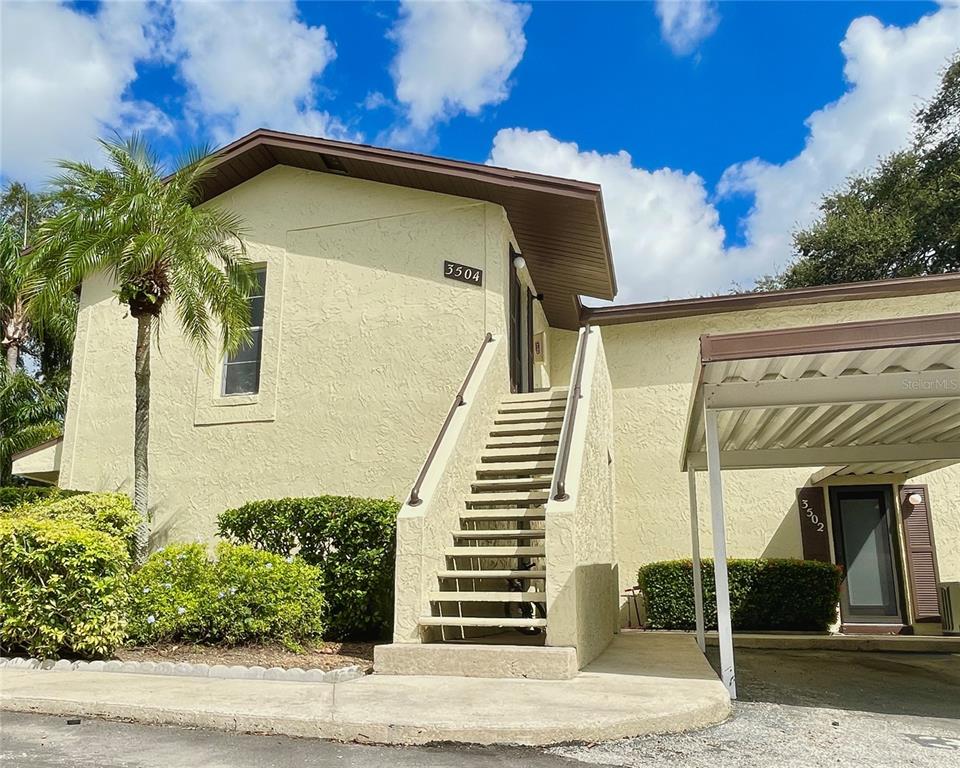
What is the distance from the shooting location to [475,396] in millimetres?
8797

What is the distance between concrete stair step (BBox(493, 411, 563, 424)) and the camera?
9.49 meters

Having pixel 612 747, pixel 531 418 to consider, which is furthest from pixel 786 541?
pixel 612 747

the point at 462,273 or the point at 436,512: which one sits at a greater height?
the point at 462,273

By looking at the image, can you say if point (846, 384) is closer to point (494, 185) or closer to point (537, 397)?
point (537, 397)

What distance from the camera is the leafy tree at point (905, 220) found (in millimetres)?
23297

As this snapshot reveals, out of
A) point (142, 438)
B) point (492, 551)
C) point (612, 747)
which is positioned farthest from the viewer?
point (142, 438)

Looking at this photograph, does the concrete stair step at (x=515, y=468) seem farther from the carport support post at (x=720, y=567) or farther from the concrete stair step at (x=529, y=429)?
the carport support post at (x=720, y=567)

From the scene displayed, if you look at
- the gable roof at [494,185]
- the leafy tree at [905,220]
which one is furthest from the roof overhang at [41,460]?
the leafy tree at [905,220]

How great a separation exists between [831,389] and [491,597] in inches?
130

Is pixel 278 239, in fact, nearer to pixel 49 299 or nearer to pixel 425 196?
pixel 425 196

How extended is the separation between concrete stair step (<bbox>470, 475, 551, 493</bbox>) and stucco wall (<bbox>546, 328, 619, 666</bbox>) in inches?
21.6

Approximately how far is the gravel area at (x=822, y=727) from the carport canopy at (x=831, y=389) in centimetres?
80

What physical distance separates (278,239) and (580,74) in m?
6.38

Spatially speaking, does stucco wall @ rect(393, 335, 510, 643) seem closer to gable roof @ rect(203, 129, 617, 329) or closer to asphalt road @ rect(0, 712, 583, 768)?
asphalt road @ rect(0, 712, 583, 768)
